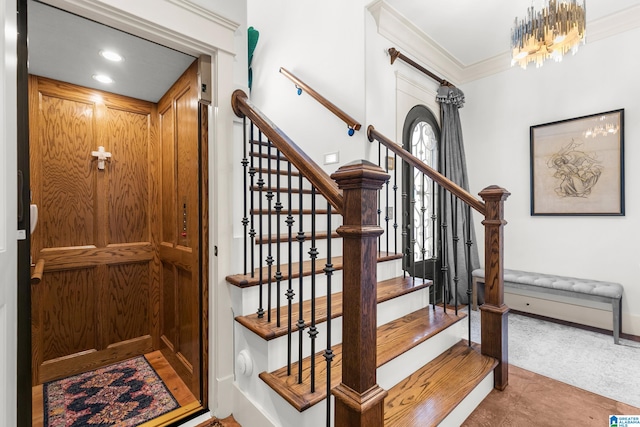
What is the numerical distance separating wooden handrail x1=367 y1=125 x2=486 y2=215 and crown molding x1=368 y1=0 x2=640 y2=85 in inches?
41.3

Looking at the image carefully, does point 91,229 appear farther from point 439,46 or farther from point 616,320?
point 616,320

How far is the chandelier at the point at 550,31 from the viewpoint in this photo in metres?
1.99

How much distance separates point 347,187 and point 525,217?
336 centimetres

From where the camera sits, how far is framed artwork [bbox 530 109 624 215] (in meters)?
2.80

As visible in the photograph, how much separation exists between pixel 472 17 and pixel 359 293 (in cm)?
317

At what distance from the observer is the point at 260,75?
363 centimetres

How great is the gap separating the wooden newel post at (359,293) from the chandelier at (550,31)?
215cm

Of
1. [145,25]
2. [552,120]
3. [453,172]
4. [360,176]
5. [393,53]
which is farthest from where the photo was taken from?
[453,172]

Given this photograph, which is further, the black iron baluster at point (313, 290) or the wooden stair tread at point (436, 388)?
the wooden stair tread at point (436, 388)

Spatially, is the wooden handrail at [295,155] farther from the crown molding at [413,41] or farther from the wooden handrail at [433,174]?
the crown molding at [413,41]

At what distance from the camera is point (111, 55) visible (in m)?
1.75

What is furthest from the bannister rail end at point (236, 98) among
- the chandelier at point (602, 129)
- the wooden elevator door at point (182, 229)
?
the chandelier at point (602, 129)

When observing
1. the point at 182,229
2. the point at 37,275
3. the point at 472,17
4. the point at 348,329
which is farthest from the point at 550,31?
the point at 37,275

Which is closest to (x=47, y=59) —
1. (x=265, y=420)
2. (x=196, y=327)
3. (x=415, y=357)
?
(x=196, y=327)
